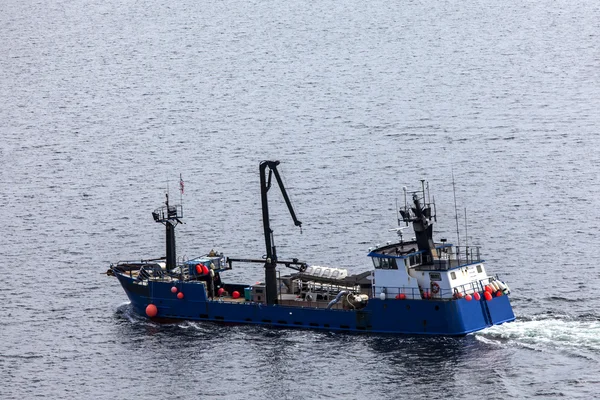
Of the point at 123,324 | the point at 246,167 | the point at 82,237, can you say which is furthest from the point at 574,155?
the point at 123,324

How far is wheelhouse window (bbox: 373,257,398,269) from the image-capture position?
91500 millimetres

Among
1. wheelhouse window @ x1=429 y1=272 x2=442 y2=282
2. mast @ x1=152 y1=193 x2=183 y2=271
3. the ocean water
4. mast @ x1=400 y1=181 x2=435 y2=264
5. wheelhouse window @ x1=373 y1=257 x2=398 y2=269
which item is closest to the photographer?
the ocean water

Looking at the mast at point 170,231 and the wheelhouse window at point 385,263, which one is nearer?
the wheelhouse window at point 385,263

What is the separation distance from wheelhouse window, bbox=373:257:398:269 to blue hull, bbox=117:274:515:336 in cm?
249

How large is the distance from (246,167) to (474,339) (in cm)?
6413

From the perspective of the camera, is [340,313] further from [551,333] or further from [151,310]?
[151,310]

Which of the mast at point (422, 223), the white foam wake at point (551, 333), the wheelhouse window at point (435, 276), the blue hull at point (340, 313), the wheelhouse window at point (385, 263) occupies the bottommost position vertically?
the white foam wake at point (551, 333)

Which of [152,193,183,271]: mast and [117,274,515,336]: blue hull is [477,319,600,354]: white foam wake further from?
[152,193,183,271]: mast

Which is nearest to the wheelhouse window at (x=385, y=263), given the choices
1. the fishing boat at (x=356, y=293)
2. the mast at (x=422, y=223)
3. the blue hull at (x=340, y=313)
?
the fishing boat at (x=356, y=293)

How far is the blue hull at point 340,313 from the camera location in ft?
292

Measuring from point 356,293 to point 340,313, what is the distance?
262cm

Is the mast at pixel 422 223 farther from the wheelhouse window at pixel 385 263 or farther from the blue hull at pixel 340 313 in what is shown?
the blue hull at pixel 340 313

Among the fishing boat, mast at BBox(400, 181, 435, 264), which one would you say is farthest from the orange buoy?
mast at BBox(400, 181, 435, 264)

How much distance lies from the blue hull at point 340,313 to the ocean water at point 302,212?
0.95 metres
